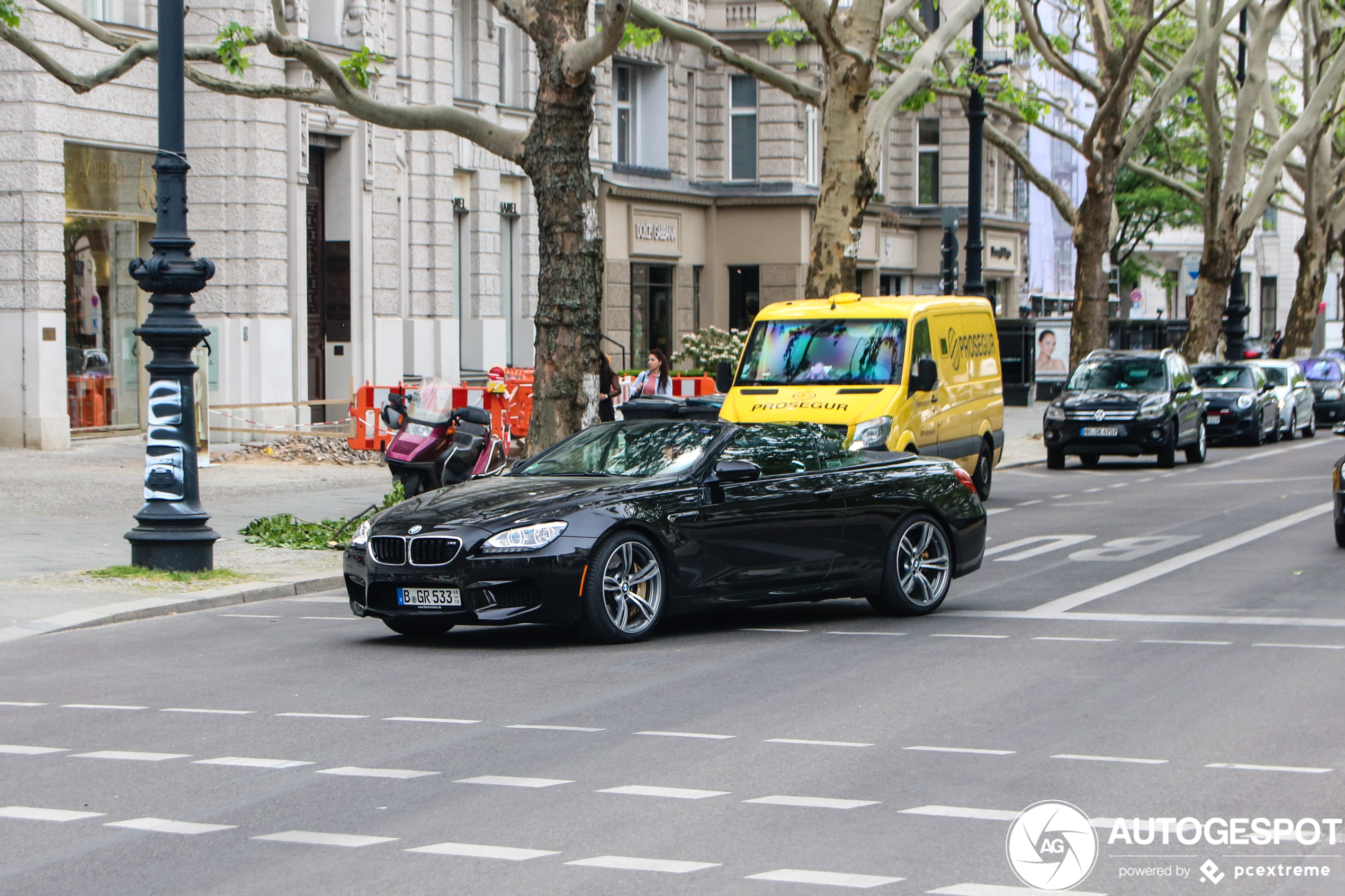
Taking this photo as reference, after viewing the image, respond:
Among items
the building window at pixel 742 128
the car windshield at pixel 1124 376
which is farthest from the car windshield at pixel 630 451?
the building window at pixel 742 128

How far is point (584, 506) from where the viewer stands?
10688 mm

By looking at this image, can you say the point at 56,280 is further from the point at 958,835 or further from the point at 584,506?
the point at 958,835

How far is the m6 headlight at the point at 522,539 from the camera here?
10.4 m

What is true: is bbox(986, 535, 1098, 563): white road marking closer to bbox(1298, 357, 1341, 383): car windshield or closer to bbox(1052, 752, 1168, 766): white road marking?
bbox(1052, 752, 1168, 766): white road marking

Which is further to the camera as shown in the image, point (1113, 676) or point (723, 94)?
point (723, 94)

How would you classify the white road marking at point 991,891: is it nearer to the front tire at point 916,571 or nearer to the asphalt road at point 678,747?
the asphalt road at point 678,747

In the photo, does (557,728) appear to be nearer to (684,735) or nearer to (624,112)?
(684,735)

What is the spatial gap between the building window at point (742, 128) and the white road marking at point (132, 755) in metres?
35.3

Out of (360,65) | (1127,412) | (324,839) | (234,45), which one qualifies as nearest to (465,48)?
(1127,412)

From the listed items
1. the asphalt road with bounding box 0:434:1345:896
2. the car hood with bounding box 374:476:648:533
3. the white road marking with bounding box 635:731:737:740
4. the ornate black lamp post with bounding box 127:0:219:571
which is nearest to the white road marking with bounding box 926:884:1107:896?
the asphalt road with bounding box 0:434:1345:896

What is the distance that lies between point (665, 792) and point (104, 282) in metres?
21.6

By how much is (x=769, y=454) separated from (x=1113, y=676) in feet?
9.93

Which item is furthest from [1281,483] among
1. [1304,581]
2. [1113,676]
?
[1113,676]

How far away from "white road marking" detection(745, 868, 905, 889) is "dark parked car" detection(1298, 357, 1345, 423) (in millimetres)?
36487
